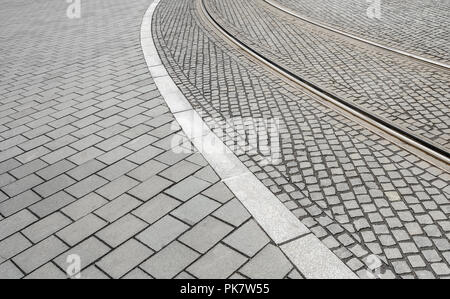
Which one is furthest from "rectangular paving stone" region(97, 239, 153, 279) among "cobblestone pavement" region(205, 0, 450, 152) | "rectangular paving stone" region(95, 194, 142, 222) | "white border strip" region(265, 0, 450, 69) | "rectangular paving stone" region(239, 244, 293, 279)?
"white border strip" region(265, 0, 450, 69)

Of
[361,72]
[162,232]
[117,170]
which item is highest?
[361,72]

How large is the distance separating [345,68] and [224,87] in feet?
7.77

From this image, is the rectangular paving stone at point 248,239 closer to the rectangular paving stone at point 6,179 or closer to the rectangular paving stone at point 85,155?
the rectangular paving stone at point 85,155

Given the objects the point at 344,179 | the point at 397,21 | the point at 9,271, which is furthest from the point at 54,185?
the point at 397,21

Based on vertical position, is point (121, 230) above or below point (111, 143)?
below

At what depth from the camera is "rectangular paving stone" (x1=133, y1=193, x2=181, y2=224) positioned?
363cm

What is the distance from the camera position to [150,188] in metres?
4.04

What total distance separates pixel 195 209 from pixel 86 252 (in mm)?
1109

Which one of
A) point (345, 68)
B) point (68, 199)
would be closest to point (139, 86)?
point (68, 199)

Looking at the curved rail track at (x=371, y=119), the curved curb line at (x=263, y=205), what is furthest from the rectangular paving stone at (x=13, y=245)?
the curved rail track at (x=371, y=119)

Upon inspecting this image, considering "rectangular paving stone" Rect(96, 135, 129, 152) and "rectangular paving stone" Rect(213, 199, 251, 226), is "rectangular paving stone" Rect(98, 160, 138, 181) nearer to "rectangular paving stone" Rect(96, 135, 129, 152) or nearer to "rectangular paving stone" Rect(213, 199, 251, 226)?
"rectangular paving stone" Rect(96, 135, 129, 152)

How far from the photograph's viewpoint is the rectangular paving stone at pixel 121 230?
11.1 ft

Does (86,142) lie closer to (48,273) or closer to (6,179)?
(6,179)
